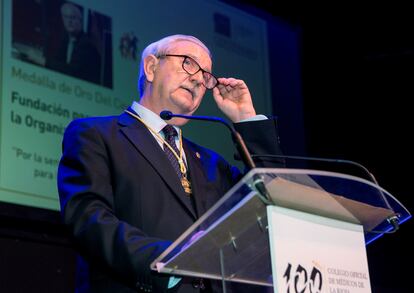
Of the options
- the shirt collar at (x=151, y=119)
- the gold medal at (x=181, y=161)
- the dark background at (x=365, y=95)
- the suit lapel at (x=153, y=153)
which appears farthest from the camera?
the dark background at (x=365, y=95)

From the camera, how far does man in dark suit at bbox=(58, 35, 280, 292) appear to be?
1.96 metres

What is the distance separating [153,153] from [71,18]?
155 cm

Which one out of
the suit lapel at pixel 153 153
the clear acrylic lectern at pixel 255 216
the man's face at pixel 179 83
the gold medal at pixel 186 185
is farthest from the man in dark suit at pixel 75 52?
the clear acrylic lectern at pixel 255 216

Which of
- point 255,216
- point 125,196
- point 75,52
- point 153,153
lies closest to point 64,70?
point 75,52

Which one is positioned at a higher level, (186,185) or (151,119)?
(151,119)

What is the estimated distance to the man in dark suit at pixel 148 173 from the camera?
196 centimetres

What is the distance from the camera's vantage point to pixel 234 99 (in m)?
2.81

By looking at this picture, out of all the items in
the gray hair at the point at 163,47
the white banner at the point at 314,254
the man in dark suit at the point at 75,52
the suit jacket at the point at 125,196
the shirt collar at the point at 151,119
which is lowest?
the white banner at the point at 314,254

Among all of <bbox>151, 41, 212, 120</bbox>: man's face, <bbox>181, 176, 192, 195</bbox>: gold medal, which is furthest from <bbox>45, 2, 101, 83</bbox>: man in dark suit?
<bbox>181, 176, 192, 195</bbox>: gold medal

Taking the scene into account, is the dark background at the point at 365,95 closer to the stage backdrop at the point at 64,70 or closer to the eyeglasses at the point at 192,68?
the stage backdrop at the point at 64,70

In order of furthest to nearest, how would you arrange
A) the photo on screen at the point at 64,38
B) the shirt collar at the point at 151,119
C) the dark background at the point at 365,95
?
the dark background at the point at 365,95 < the photo on screen at the point at 64,38 < the shirt collar at the point at 151,119

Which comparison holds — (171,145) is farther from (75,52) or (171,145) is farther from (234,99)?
(75,52)

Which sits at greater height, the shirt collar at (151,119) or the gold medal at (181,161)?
the shirt collar at (151,119)

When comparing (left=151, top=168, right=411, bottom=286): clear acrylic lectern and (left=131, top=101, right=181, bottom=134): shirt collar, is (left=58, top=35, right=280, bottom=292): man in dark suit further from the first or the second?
(left=151, top=168, right=411, bottom=286): clear acrylic lectern
